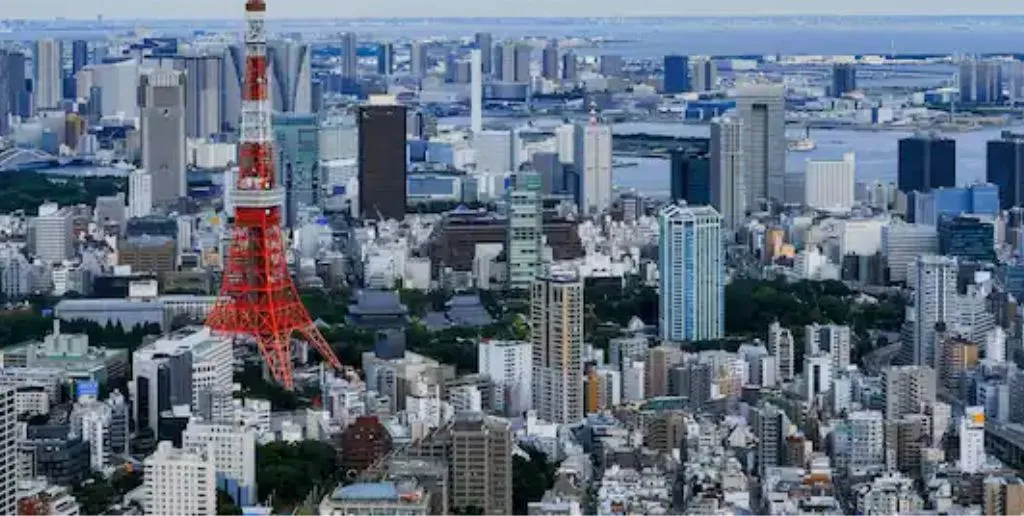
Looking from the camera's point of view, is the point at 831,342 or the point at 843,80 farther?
the point at 843,80

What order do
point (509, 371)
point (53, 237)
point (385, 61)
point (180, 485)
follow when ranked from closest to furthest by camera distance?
point (180, 485)
point (509, 371)
point (53, 237)
point (385, 61)

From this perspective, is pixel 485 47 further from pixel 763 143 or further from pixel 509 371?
pixel 509 371

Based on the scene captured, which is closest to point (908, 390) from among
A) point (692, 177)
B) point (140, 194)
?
point (692, 177)

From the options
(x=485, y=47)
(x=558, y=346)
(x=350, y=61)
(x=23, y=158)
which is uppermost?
(x=485, y=47)

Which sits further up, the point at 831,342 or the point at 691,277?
the point at 691,277

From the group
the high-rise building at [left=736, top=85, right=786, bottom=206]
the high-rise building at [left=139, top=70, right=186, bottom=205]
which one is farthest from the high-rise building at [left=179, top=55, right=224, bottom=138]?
the high-rise building at [left=736, top=85, right=786, bottom=206]

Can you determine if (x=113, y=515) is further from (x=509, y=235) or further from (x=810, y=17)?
(x=810, y=17)

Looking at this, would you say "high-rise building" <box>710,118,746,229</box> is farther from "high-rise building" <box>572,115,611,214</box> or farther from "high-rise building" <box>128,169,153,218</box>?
"high-rise building" <box>128,169,153,218</box>

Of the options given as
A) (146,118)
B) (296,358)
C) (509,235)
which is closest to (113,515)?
(296,358)
